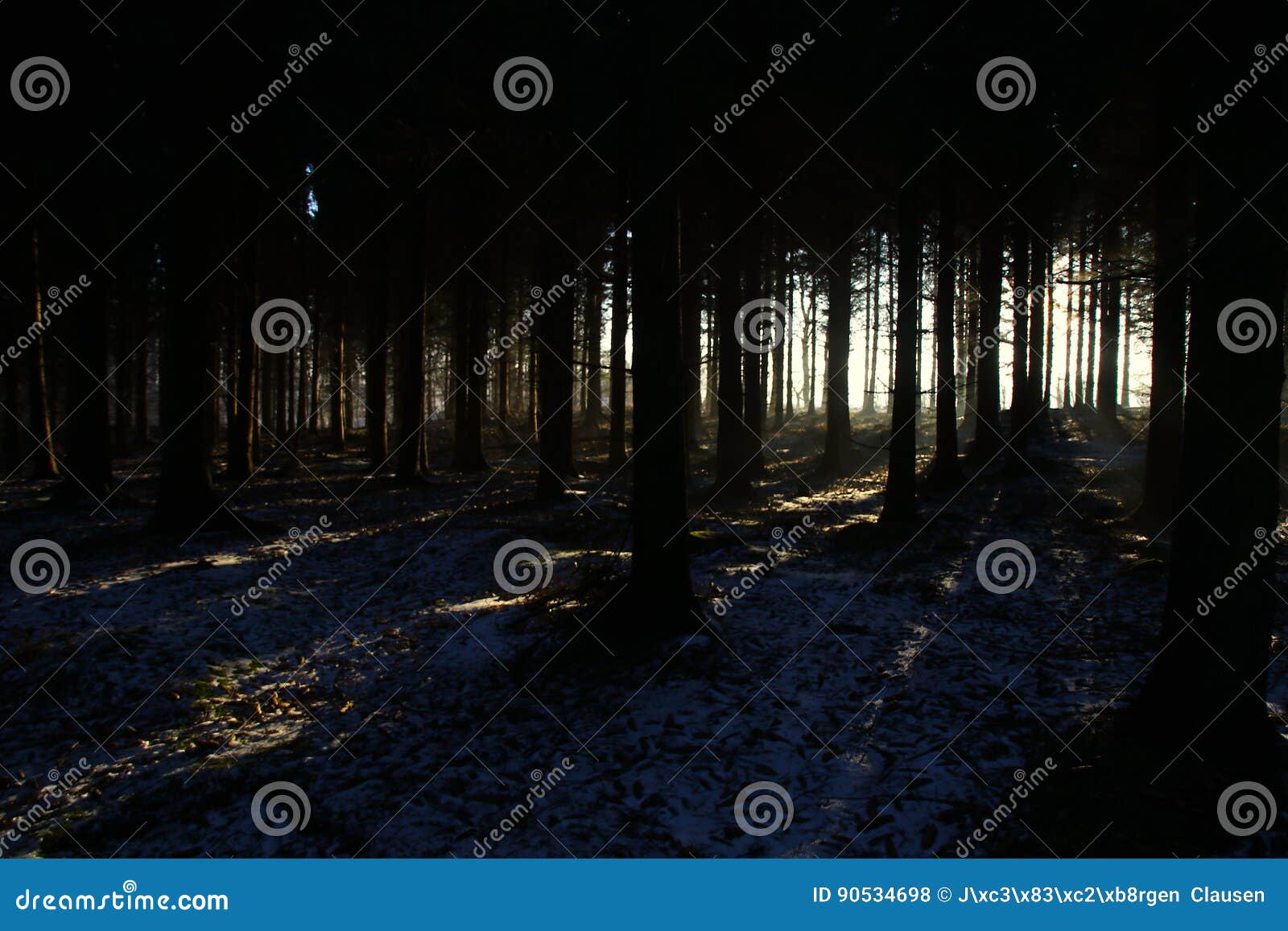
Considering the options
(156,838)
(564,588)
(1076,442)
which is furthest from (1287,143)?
(1076,442)

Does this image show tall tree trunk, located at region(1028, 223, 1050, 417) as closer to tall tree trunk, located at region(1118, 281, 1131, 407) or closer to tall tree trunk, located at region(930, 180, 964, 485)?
tall tree trunk, located at region(1118, 281, 1131, 407)

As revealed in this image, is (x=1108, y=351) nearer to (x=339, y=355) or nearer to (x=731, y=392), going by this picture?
(x=731, y=392)

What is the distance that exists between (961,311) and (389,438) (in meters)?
25.9

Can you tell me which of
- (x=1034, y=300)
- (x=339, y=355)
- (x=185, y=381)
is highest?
(x=1034, y=300)

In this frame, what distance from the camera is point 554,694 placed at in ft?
21.4

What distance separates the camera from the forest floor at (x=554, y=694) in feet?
15.4

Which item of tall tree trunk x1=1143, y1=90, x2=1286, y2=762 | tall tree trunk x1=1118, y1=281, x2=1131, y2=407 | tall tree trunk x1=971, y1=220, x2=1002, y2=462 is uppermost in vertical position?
tall tree trunk x1=1118, y1=281, x2=1131, y2=407

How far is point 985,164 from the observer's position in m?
17.4

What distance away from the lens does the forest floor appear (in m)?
4.68

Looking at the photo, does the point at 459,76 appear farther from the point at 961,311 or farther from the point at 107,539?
the point at 961,311

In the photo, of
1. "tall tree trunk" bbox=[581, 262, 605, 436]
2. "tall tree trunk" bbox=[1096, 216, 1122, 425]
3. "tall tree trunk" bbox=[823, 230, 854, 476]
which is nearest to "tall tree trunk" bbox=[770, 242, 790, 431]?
"tall tree trunk" bbox=[823, 230, 854, 476]

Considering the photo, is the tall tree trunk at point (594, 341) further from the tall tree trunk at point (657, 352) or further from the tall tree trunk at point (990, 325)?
the tall tree trunk at point (657, 352)

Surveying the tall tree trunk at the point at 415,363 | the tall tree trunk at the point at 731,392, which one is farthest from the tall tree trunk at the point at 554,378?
the tall tree trunk at the point at 415,363

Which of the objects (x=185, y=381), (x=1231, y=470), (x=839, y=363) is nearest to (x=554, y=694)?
(x=1231, y=470)
